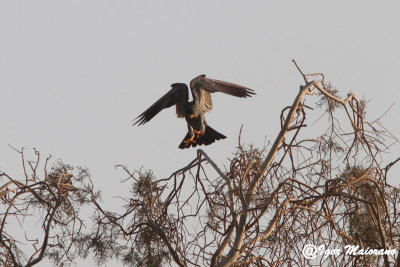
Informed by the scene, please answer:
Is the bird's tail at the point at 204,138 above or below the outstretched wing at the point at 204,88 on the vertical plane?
below

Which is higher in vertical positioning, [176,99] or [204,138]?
[176,99]

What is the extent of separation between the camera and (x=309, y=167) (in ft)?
14.4

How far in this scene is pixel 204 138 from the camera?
7.98 metres

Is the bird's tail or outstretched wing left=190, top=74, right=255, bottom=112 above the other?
outstretched wing left=190, top=74, right=255, bottom=112

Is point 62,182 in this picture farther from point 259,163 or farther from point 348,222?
point 348,222

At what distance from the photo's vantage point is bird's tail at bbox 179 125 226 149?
789 centimetres

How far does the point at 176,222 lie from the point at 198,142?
3.67 metres

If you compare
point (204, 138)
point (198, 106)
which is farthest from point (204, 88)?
point (204, 138)

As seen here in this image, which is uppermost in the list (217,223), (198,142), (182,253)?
(198,142)

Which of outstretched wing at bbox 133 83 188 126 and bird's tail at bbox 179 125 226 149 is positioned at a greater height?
outstretched wing at bbox 133 83 188 126

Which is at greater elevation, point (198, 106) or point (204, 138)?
point (198, 106)

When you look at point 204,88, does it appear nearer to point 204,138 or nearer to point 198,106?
point 198,106

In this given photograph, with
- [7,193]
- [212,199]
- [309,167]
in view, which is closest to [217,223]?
[212,199]

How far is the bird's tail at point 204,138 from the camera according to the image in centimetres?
789
